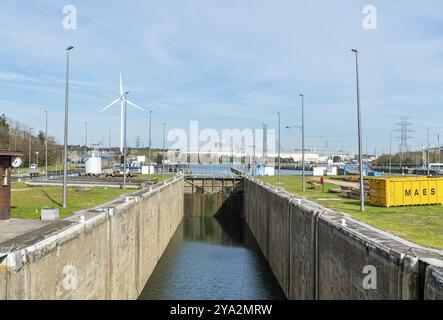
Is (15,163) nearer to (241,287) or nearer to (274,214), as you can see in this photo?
(241,287)

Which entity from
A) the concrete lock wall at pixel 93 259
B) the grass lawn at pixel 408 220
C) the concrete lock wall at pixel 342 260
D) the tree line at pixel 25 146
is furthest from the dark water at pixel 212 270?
the tree line at pixel 25 146

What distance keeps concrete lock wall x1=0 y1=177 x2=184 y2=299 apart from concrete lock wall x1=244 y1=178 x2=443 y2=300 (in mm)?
10813

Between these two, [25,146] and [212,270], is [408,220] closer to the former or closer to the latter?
[212,270]

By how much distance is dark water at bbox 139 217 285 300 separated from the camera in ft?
107

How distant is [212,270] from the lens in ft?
130

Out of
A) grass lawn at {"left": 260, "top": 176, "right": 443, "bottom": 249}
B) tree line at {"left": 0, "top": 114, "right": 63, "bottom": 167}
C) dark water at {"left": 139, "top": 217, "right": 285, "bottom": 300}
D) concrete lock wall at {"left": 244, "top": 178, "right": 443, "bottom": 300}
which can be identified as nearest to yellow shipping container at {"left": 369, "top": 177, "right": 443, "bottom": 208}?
grass lawn at {"left": 260, "top": 176, "right": 443, "bottom": 249}

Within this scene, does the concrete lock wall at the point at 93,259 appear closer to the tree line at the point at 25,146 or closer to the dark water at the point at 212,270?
the dark water at the point at 212,270

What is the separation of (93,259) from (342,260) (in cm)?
1132

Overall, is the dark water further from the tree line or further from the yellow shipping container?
the tree line

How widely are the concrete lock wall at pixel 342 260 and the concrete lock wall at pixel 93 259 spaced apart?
10813mm

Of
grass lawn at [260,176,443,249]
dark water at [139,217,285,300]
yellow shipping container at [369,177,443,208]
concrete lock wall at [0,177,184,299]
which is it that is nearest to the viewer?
concrete lock wall at [0,177,184,299]

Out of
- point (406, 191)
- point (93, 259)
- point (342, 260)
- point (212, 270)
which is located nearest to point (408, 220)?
point (406, 191)
